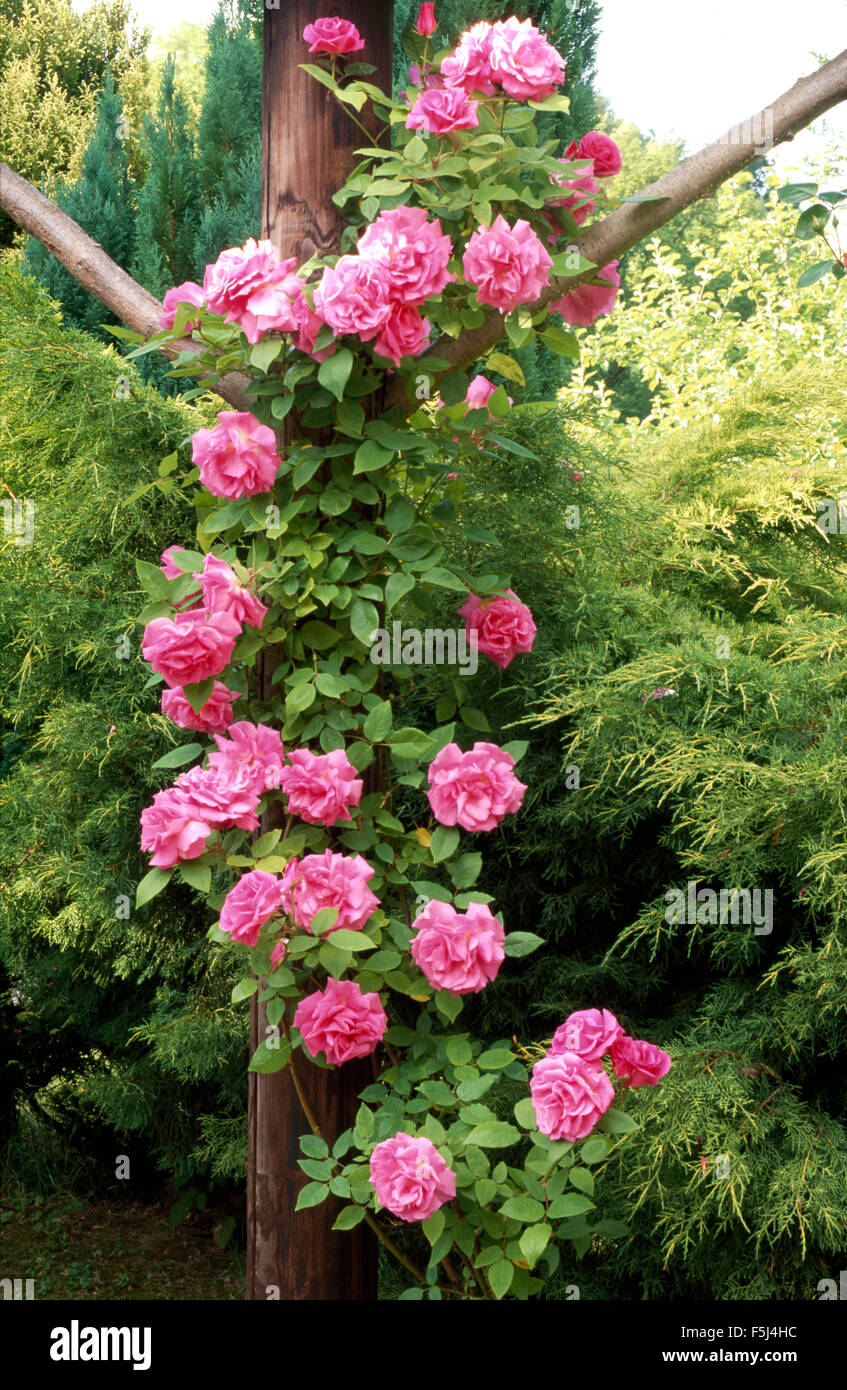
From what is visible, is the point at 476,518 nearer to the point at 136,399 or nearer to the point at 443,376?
the point at 443,376

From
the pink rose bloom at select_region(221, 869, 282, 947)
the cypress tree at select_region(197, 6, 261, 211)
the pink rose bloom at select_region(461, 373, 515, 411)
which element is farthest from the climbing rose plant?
the cypress tree at select_region(197, 6, 261, 211)

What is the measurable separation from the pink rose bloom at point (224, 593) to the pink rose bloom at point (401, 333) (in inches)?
16.1

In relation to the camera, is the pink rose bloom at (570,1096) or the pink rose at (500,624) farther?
the pink rose at (500,624)

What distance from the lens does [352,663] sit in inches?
77.1

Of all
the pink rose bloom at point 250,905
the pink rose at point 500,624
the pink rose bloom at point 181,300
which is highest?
the pink rose bloom at point 181,300

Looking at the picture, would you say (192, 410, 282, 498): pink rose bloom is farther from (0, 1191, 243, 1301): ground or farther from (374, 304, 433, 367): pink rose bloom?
(0, 1191, 243, 1301): ground

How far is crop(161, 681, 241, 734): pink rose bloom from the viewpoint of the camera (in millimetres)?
1782

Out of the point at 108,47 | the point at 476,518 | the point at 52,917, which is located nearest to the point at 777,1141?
the point at 476,518

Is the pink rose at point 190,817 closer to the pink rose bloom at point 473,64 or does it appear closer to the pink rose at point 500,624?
the pink rose at point 500,624

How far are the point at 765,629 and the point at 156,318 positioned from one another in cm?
136

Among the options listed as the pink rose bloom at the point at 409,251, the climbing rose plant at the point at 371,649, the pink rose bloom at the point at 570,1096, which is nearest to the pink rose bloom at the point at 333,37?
the climbing rose plant at the point at 371,649

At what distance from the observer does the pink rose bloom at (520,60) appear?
168 cm

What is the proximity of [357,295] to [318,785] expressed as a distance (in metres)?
0.72

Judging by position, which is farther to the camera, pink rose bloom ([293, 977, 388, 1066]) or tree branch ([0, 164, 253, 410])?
tree branch ([0, 164, 253, 410])
